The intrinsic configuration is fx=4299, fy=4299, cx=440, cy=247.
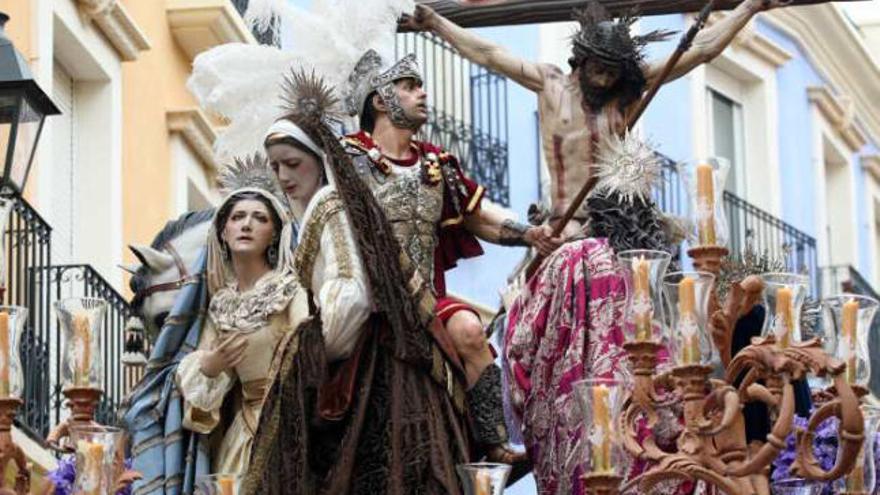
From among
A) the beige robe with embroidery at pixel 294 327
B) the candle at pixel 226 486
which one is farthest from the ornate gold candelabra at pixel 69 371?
the beige robe with embroidery at pixel 294 327

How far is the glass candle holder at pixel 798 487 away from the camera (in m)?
13.2

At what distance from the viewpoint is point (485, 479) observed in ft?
39.9

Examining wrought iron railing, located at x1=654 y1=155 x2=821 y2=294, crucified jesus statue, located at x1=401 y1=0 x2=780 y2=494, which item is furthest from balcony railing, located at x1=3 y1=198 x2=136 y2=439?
wrought iron railing, located at x1=654 y1=155 x2=821 y2=294

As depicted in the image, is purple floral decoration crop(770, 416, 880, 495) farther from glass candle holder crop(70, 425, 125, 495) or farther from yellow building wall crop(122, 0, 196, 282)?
yellow building wall crop(122, 0, 196, 282)

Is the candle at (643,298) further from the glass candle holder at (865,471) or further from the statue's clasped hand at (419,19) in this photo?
the statue's clasped hand at (419,19)

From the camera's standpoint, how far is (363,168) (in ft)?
47.4

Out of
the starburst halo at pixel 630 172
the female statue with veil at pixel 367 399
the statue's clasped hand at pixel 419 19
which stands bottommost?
the female statue with veil at pixel 367 399

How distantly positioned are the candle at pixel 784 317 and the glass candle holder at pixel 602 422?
57 centimetres

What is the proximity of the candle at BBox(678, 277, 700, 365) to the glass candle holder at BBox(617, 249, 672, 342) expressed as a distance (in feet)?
0.48

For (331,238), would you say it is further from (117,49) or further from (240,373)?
(117,49)

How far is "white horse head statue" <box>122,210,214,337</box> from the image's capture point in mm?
15203

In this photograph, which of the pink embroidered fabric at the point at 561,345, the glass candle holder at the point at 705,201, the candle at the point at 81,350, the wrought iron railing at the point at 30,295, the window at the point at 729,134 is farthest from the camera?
the window at the point at 729,134

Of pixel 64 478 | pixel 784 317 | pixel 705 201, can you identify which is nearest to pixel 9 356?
pixel 64 478

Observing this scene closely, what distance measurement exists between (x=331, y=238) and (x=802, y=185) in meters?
16.4
